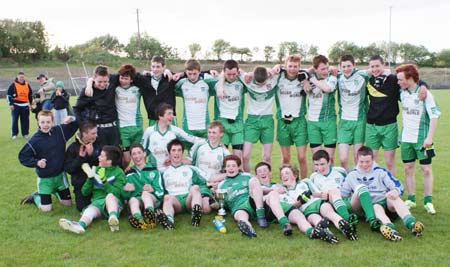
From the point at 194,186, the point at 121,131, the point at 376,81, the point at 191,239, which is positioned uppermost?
the point at 376,81

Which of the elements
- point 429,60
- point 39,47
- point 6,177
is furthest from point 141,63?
point 6,177

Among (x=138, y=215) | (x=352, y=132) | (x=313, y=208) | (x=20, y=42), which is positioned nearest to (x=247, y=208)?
(x=313, y=208)

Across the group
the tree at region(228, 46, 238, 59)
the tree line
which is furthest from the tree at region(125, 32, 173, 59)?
the tree at region(228, 46, 238, 59)

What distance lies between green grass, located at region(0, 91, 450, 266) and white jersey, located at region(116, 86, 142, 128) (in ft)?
5.34

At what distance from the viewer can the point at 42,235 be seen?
512 cm

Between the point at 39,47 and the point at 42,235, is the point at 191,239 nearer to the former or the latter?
the point at 42,235

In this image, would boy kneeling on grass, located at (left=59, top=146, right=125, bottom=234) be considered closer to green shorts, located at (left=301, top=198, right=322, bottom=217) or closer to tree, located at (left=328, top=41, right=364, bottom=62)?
green shorts, located at (left=301, top=198, right=322, bottom=217)

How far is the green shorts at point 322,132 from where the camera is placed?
22.0ft

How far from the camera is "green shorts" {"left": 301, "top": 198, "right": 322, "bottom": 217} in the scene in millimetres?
5180

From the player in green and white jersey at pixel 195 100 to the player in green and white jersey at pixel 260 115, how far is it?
2.13ft

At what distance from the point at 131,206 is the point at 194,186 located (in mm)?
816

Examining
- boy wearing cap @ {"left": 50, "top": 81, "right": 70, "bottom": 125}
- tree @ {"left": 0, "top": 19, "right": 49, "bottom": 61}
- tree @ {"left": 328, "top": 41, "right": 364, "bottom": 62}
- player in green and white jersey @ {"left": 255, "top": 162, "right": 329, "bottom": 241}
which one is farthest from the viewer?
tree @ {"left": 328, "top": 41, "right": 364, "bottom": 62}

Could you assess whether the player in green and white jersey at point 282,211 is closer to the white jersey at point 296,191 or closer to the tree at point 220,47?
the white jersey at point 296,191

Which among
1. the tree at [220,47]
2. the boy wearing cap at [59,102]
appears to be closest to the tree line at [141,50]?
the tree at [220,47]
